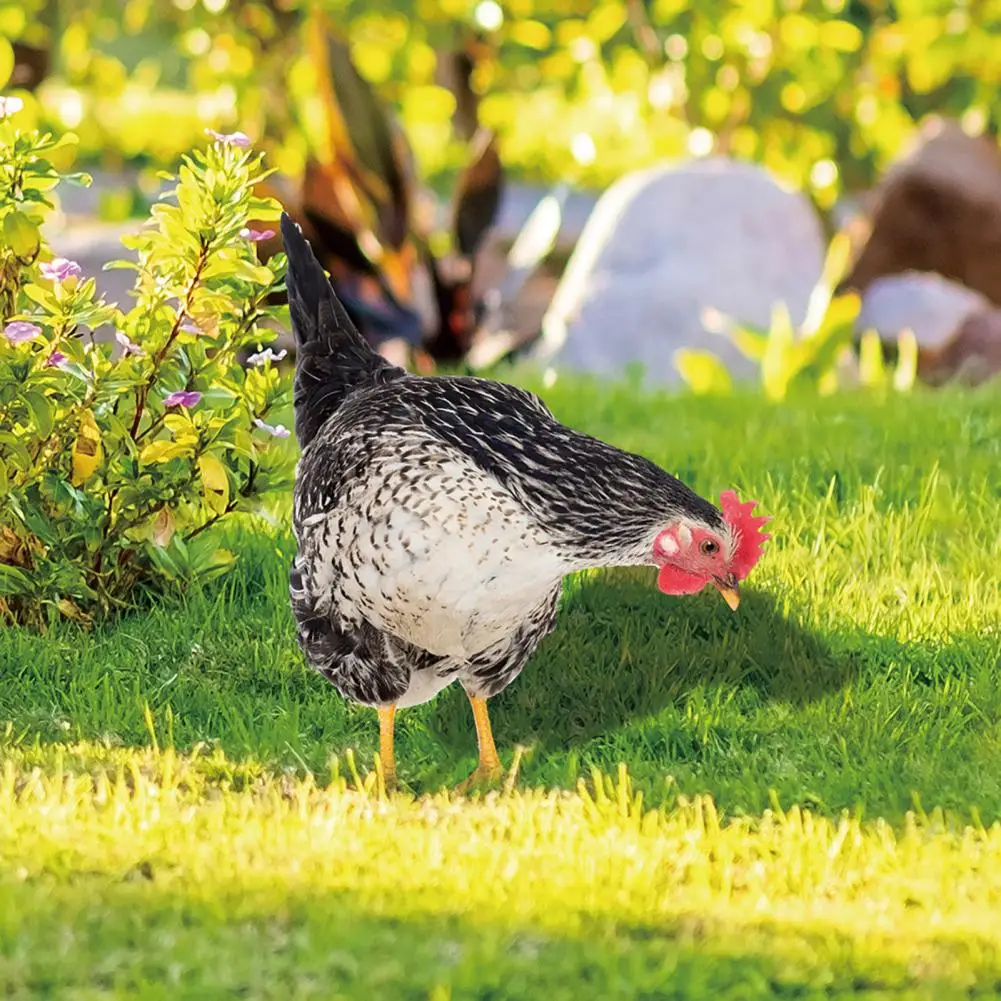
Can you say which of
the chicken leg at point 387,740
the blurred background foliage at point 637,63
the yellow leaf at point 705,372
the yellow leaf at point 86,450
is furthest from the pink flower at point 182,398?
the blurred background foliage at point 637,63

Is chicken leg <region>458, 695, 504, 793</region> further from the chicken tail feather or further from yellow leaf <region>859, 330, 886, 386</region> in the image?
yellow leaf <region>859, 330, 886, 386</region>

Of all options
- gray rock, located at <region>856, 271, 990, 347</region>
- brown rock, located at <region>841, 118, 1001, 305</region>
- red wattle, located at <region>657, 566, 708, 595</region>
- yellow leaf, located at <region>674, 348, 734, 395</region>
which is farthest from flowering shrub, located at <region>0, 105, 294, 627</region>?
brown rock, located at <region>841, 118, 1001, 305</region>

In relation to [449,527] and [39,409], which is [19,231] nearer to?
[39,409]

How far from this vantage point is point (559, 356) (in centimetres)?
1041

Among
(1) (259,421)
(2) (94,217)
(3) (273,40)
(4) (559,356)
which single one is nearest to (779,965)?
(1) (259,421)

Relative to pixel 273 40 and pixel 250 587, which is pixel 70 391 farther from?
pixel 273 40

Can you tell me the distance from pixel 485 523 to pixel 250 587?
2.01 m

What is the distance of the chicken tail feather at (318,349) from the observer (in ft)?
16.8

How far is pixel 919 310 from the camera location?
1130cm

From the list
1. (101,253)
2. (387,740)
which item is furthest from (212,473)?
(101,253)

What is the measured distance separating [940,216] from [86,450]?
824cm

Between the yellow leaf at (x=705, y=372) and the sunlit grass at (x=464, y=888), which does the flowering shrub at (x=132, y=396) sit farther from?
the yellow leaf at (x=705, y=372)

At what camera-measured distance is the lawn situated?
3490 millimetres

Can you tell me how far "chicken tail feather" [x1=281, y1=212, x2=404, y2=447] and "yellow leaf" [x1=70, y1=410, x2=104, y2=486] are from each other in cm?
63
